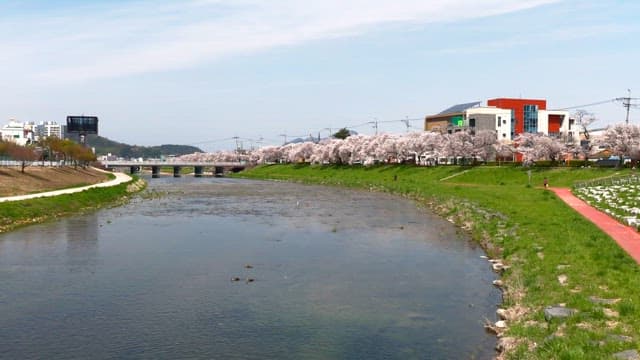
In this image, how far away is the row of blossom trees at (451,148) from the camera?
244ft

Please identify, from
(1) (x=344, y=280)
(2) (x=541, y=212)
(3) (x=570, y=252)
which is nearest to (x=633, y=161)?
(2) (x=541, y=212)

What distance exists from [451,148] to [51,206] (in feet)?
223

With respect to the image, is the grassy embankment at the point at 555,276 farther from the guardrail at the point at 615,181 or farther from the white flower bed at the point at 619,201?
the guardrail at the point at 615,181

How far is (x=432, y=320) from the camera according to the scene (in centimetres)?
1595

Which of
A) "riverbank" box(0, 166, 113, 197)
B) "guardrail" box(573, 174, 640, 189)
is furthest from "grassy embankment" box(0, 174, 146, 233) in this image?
"guardrail" box(573, 174, 640, 189)

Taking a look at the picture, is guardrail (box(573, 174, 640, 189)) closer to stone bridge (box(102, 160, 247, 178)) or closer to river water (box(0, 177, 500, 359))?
river water (box(0, 177, 500, 359))

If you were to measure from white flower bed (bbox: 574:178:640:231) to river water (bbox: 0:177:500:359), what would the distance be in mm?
7836

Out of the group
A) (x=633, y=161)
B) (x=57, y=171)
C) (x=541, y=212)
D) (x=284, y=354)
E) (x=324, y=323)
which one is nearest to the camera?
(x=284, y=354)

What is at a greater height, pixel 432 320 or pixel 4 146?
pixel 4 146

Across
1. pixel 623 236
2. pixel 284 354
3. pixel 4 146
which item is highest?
pixel 4 146

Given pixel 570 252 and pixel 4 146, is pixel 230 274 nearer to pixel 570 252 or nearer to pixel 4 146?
pixel 570 252

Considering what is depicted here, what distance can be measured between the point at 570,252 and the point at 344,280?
808 centimetres

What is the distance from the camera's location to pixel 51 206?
1721 inches

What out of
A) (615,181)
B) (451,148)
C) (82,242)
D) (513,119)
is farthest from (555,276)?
(513,119)
